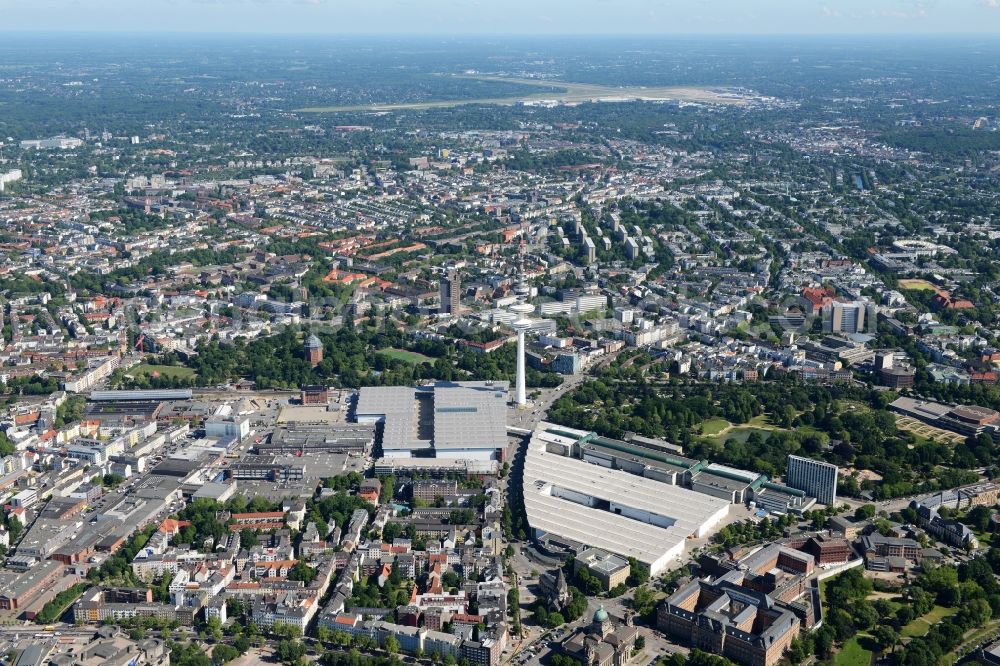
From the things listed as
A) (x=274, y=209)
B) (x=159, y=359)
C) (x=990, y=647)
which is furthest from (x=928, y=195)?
(x=990, y=647)

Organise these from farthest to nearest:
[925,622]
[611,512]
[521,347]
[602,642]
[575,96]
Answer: [575,96] → [521,347] → [611,512] → [925,622] → [602,642]

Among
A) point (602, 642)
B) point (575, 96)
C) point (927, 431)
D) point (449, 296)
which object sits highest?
point (575, 96)

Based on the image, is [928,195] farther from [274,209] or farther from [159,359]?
[159,359]

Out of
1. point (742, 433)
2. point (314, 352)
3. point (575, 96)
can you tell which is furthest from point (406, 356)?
point (575, 96)

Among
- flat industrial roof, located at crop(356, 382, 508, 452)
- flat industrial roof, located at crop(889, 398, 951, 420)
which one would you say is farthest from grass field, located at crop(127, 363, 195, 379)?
flat industrial roof, located at crop(889, 398, 951, 420)

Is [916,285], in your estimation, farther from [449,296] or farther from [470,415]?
[470,415]

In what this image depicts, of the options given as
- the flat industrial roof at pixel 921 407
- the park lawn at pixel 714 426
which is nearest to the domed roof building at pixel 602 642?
the park lawn at pixel 714 426

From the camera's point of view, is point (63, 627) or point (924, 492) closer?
point (63, 627)
